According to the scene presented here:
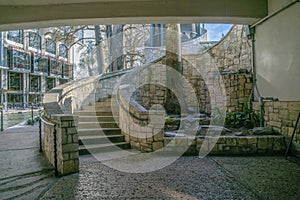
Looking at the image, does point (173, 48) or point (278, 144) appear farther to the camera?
point (173, 48)

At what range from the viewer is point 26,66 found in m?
17.3

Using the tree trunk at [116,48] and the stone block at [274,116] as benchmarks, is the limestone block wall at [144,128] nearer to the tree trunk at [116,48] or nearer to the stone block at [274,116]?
the stone block at [274,116]

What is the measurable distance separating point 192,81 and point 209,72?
566mm

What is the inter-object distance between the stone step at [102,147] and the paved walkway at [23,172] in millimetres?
656

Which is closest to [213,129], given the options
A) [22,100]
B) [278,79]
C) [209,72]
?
[278,79]

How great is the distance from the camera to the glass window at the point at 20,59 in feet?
51.6

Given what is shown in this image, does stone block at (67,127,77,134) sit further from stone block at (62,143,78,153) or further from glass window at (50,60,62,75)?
glass window at (50,60,62,75)

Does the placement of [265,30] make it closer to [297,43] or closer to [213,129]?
[297,43]

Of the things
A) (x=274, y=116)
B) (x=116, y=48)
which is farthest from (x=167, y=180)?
(x=116, y=48)

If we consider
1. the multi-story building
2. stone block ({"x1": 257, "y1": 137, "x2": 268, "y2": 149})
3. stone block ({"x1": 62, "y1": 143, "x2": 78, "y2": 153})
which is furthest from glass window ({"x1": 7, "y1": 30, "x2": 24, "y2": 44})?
stone block ({"x1": 257, "y1": 137, "x2": 268, "y2": 149})

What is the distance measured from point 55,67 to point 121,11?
19083 mm

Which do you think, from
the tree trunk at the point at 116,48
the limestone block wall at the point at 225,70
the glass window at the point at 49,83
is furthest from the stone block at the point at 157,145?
the glass window at the point at 49,83

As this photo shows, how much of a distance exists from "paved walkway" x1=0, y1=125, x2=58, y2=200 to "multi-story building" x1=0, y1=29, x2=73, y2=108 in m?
9.70

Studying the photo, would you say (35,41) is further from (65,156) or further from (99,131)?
(65,156)
